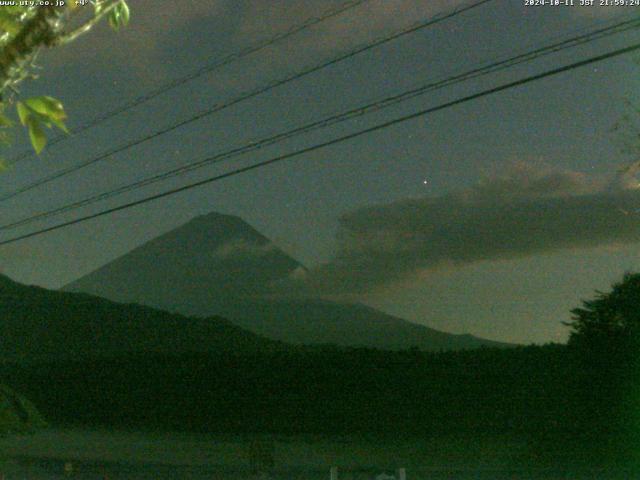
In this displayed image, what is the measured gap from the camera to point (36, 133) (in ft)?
10.4

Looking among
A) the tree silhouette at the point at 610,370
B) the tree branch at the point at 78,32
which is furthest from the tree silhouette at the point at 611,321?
the tree branch at the point at 78,32

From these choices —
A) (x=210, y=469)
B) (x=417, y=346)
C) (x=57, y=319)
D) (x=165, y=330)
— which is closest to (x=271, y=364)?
(x=417, y=346)

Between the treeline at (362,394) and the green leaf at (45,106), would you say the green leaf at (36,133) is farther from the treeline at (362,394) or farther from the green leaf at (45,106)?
the treeline at (362,394)

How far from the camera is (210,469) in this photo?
21250mm

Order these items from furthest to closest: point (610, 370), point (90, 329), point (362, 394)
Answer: point (90, 329), point (362, 394), point (610, 370)

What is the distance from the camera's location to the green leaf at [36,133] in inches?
124

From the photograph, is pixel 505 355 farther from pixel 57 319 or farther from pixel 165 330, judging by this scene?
pixel 57 319

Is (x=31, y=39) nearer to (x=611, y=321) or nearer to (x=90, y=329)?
(x=611, y=321)

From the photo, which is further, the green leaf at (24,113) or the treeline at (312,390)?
the treeline at (312,390)

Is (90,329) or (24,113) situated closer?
(24,113)

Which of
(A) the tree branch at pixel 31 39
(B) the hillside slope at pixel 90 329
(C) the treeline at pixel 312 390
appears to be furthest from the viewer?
(B) the hillside slope at pixel 90 329

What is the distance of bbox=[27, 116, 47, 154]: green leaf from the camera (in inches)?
124

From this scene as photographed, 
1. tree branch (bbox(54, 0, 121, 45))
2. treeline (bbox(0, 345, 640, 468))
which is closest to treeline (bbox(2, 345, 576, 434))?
treeline (bbox(0, 345, 640, 468))

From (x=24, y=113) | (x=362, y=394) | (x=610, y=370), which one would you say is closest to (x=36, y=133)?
(x=24, y=113)
